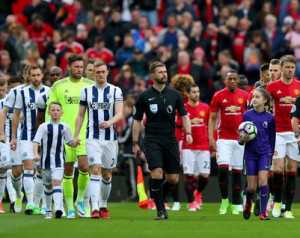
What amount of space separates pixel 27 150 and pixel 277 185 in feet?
13.5

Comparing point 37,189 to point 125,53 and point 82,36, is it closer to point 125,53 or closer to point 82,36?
point 125,53

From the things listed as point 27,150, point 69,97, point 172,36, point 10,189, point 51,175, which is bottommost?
point 10,189

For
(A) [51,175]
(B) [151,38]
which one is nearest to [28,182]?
(A) [51,175]

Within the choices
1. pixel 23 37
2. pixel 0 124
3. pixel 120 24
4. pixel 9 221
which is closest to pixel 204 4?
pixel 120 24

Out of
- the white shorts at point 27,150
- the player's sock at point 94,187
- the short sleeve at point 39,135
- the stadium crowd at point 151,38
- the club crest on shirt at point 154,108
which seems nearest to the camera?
the club crest on shirt at point 154,108

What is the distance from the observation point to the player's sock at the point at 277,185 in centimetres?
1670

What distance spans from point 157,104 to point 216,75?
10.7 m

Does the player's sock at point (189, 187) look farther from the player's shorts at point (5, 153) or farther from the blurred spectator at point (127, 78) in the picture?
the blurred spectator at point (127, 78)

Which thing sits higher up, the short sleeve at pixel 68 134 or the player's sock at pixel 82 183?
the short sleeve at pixel 68 134

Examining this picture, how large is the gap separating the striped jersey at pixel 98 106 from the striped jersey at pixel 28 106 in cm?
162

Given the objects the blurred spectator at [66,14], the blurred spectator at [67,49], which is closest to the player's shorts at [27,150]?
the blurred spectator at [67,49]

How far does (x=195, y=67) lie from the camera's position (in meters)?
25.6

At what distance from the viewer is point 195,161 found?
20141 mm

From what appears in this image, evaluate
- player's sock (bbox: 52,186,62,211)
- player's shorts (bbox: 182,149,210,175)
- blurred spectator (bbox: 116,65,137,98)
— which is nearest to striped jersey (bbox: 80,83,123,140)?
player's sock (bbox: 52,186,62,211)
